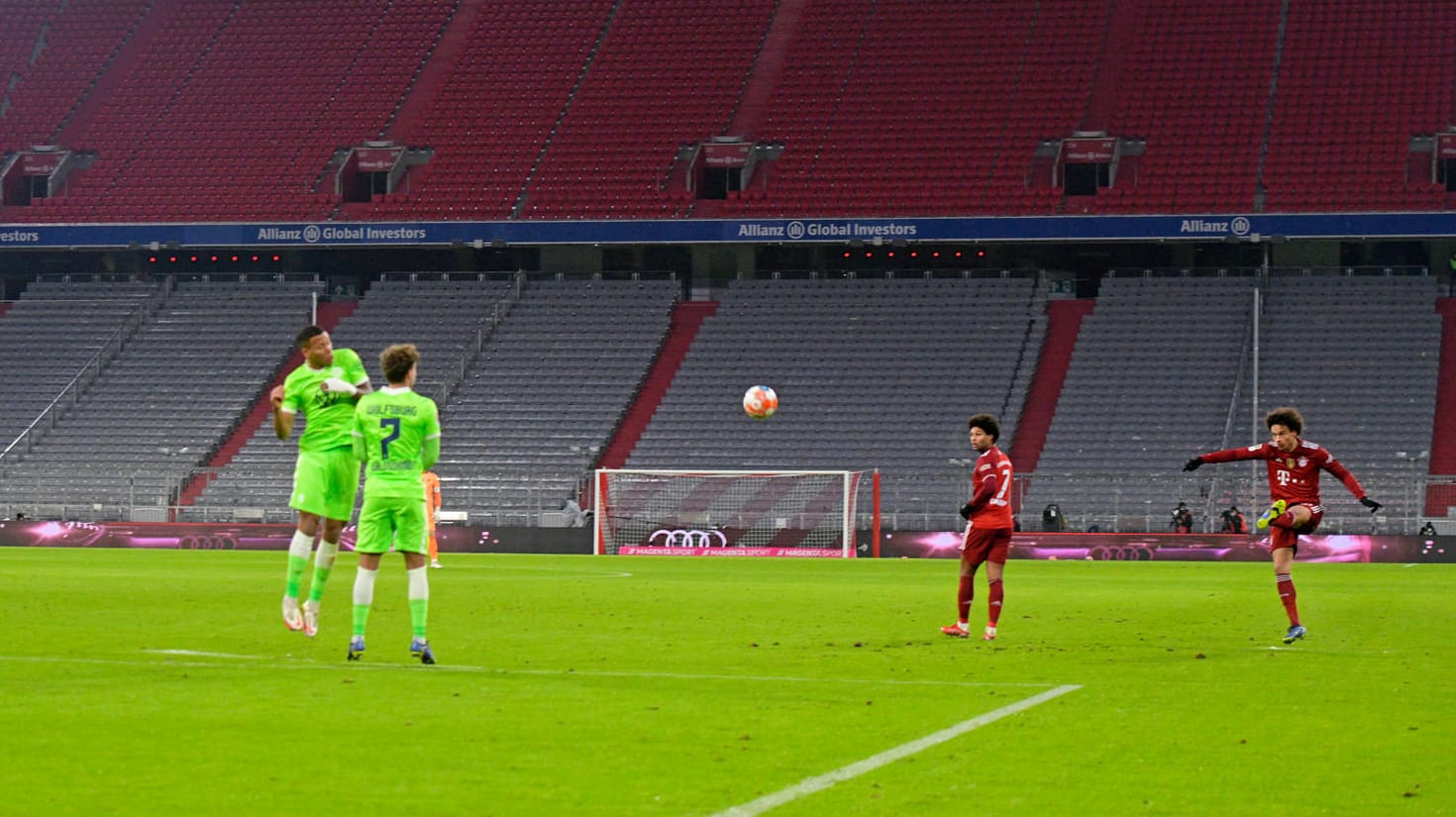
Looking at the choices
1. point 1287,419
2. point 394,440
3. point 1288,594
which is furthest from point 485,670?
point 1287,419

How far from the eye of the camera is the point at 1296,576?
31422mm

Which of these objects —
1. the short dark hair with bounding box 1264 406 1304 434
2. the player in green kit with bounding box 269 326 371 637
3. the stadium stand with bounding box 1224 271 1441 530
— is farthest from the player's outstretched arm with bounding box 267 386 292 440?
the stadium stand with bounding box 1224 271 1441 530

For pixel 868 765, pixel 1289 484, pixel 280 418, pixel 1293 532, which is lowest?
pixel 868 765

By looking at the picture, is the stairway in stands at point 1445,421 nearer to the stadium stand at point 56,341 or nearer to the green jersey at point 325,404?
the green jersey at point 325,404

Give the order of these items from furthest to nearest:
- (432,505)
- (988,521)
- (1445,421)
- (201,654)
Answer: (1445,421) → (432,505) → (988,521) → (201,654)

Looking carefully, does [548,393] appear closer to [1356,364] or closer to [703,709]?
[1356,364]

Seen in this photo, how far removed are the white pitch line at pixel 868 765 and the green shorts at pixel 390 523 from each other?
4.37 metres

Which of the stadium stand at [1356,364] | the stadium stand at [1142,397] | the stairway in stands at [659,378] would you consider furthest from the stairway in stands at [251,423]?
the stadium stand at [1356,364]

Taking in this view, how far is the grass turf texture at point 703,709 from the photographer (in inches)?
313

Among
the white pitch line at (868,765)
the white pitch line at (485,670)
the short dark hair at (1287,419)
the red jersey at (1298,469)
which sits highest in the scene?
the short dark hair at (1287,419)

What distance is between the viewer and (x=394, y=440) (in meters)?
13.2

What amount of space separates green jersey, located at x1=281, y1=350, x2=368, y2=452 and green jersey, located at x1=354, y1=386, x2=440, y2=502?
6.13 feet

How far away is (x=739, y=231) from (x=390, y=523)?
1546 inches

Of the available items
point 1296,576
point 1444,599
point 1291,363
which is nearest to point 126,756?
point 1444,599
